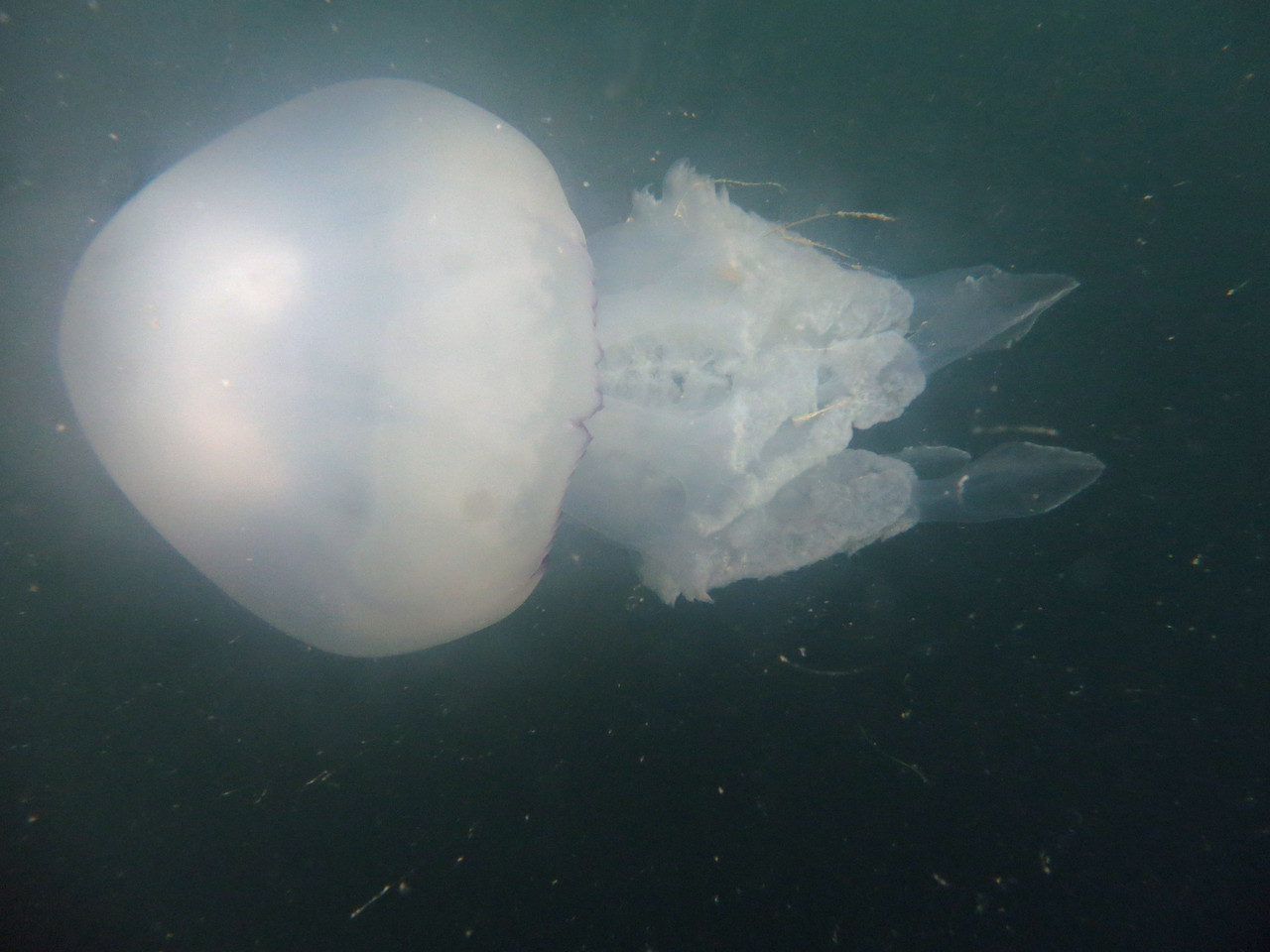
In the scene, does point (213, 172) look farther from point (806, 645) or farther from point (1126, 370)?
point (1126, 370)

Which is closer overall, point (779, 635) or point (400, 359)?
point (400, 359)

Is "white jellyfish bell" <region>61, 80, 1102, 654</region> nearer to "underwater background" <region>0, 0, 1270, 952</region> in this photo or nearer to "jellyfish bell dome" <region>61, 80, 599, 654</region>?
"jellyfish bell dome" <region>61, 80, 599, 654</region>

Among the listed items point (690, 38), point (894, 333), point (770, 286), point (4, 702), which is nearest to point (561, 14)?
point (690, 38)

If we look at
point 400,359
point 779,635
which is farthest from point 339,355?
point 779,635

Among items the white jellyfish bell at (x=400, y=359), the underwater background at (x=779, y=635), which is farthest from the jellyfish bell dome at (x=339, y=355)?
the underwater background at (x=779, y=635)

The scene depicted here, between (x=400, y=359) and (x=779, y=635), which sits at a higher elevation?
(x=400, y=359)

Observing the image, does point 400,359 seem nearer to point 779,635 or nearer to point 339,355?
point 339,355
